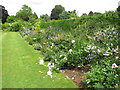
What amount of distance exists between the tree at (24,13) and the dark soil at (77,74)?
4750 centimetres

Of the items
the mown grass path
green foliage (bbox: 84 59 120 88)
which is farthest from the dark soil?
green foliage (bbox: 84 59 120 88)

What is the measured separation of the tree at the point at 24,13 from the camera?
52.2 metres

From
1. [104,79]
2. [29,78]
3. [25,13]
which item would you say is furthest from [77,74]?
[25,13]

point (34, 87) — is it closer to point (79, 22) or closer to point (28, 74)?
Result: point (28, 74)

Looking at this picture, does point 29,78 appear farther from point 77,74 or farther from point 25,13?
point 25,13

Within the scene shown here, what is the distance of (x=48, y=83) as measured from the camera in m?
4.01

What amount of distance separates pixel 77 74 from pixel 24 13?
52769 millimetres

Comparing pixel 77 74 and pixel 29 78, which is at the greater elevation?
pixel 77 74

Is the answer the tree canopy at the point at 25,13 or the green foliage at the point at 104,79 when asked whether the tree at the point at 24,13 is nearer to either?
the tree canopy at the point at 25,13

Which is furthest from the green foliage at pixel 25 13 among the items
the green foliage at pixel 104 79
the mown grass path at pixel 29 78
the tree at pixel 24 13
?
the green foliage at pixel 104 79

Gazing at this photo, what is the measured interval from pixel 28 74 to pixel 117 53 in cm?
298

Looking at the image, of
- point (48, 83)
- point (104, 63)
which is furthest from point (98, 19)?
point (48, 83)

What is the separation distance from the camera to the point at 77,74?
4453 millimetres

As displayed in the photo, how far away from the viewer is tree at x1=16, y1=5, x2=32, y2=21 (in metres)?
52.2
